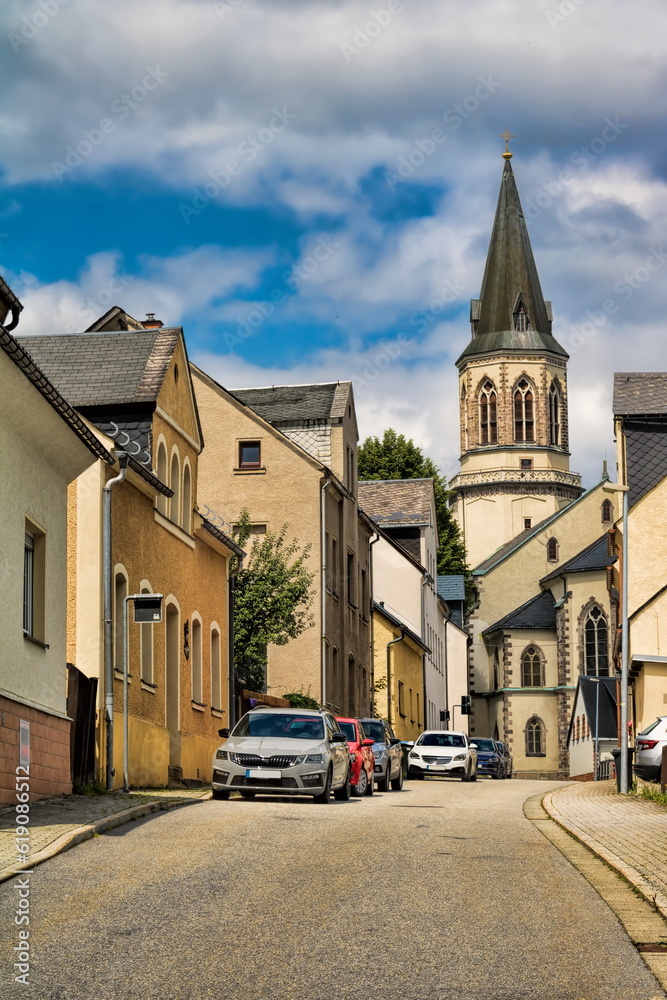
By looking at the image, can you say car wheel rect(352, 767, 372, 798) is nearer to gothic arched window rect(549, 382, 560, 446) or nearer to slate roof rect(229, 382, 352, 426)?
slate roof rect(229, 382, 352, 426)

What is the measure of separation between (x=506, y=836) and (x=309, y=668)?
25.0m

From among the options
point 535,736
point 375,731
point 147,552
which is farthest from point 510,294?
point 147,552

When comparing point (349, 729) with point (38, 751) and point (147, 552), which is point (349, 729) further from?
point (38, 751)

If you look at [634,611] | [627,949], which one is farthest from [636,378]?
[627,949]

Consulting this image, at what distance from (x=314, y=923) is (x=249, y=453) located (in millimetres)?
32843

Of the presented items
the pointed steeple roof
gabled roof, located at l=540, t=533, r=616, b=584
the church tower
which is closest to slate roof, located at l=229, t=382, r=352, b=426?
gabled roof, located at l=540, t=533, r=616, b=584

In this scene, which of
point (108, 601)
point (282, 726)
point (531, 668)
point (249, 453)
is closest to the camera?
point (282, 726)

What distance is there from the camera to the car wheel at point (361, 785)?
2442 cm

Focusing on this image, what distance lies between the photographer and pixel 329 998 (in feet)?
21.6

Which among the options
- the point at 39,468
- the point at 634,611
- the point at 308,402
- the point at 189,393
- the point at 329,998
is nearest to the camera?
the point at 329,998

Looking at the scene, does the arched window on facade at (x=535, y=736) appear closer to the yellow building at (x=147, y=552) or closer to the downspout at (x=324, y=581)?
the downspout at (x=324, y=581)

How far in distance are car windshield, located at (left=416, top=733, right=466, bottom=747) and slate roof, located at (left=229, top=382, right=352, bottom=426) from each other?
10121mm

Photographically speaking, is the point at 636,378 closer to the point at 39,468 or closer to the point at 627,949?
the point at 39,468

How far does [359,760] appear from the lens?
24391 millimetres
